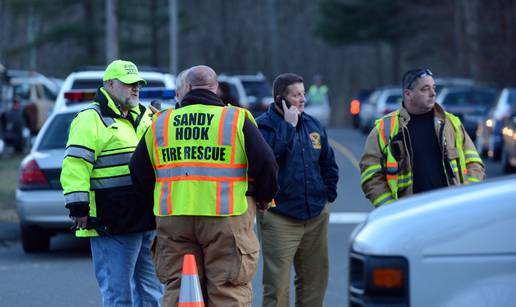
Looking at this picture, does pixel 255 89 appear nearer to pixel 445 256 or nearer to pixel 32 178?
pixel 32 178

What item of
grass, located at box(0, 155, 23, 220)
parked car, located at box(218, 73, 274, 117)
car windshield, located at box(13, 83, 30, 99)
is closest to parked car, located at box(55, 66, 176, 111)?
grass, located at box(0, 155, 23, 220)

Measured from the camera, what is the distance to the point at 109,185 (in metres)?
7.34

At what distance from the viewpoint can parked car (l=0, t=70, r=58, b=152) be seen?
28672mm

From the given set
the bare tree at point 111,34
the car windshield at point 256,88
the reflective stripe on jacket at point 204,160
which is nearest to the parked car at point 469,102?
the car windshield at point 256,88

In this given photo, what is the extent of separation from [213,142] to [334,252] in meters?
6.02

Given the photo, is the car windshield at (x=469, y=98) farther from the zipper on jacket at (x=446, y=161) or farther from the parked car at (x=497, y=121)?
the zipper on jacket at (x=446, y=161)

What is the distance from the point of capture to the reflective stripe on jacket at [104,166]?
725 centimetres

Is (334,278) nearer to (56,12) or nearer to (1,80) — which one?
(1,80)

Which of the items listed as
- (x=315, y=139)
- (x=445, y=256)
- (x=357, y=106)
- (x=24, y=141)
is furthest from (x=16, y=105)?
(x=445, y=256)

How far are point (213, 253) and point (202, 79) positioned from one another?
0.97 metres

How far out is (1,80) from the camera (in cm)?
2886

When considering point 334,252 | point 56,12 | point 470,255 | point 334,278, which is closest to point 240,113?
point 470,255

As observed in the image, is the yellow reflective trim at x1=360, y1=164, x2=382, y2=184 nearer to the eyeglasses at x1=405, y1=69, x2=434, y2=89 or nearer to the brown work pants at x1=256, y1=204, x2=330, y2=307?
the eyeglasses at x1=405, y1=69, x2=434, y2=89

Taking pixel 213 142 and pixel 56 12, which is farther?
pixel 56 12
